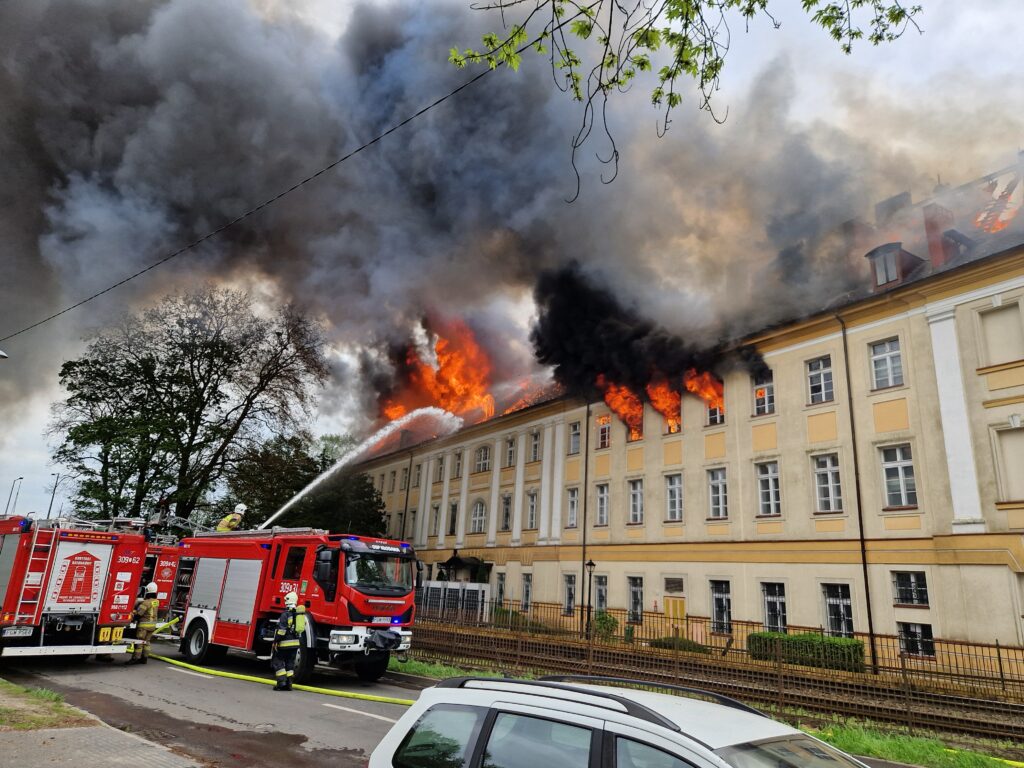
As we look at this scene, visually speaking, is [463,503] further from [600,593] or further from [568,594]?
[600,593]

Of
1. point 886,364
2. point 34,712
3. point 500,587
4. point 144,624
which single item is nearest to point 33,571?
point 144,624

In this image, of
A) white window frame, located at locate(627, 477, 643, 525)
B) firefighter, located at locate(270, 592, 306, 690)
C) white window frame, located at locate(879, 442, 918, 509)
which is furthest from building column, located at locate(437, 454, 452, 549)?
firefighter, located at locate(270, 592, 306, 690)

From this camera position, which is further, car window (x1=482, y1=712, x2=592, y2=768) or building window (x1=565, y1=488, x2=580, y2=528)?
building window (x1=565, y1=488, x2=580, y2=528)

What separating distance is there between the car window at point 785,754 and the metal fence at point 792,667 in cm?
922

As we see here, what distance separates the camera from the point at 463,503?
3966 cm

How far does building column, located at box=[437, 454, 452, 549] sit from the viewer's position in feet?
134

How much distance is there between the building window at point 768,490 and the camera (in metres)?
23.5

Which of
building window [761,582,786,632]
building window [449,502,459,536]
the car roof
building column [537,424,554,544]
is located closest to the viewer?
the car roof

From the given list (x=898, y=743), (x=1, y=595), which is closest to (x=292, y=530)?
(x=1, y=595)

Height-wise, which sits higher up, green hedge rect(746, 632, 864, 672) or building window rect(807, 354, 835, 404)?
building window rect(807, 354, 835, 404)

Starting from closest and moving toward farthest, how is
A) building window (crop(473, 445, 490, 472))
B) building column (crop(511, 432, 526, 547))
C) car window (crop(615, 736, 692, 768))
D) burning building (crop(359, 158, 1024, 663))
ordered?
car window (crop(615, 736, 692, 768)), burning building (crop(359, 158, 1024, 663)), building column (crop(511, 432, 526, 547)), building window (crop(473, 445, 490, 472))

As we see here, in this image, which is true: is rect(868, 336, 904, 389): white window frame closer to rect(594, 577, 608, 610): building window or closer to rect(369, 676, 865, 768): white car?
rect(594, 577, 608, 610): building window

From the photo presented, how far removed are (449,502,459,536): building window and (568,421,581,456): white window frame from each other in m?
10.7

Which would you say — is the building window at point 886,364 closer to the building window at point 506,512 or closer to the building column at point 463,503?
the building window at point 506,512
